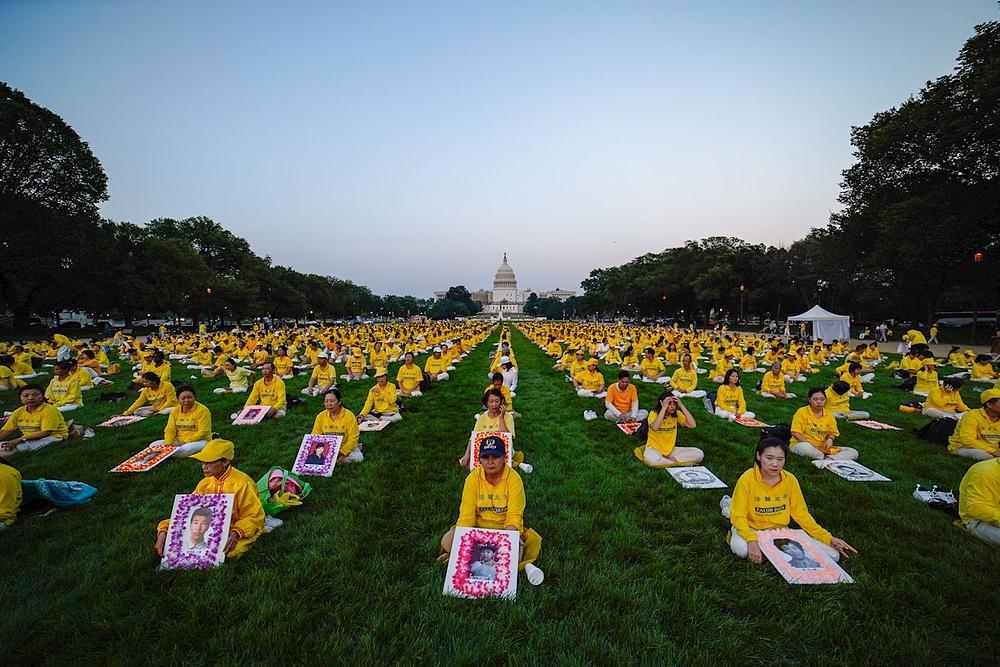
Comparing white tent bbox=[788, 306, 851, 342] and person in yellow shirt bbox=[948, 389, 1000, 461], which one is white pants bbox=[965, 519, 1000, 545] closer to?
person in yellow shirt bbox=[948, 389, 1000, 461]

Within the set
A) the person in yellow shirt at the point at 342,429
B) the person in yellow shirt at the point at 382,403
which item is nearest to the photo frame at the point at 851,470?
the person in yellow shirt at the point at 342,429

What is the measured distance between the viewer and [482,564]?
11.4 ft

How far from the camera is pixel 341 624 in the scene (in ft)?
10.1

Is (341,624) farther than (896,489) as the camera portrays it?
No

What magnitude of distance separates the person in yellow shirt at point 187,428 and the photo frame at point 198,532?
118 inches

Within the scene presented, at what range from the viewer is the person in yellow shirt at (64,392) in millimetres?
9298

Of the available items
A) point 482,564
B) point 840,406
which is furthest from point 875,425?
point 482,564

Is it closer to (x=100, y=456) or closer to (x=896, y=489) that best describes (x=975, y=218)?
(x=896, y=489)

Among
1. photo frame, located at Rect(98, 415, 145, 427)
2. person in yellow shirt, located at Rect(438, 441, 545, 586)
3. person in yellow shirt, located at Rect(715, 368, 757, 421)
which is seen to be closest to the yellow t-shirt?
photo frame, located at Rect(98, 415, 145, 427)

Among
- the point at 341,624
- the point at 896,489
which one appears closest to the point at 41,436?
the point at 341,624

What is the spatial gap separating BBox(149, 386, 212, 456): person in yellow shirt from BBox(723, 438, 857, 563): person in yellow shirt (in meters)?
6.99

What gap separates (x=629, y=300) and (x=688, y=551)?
66.2 meters

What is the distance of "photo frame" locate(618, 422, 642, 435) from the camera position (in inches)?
302

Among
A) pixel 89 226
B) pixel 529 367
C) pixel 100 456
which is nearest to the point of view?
pixel 100 456
